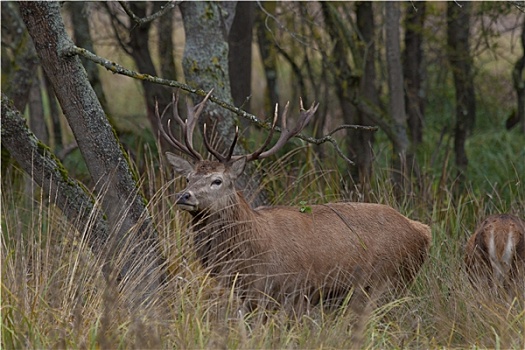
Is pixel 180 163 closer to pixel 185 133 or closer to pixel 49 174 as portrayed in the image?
pixel 185 133

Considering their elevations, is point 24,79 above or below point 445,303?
above

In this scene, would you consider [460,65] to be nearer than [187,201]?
No

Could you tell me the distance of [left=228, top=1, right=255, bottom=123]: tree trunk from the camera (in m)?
10.5

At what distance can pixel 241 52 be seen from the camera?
10703 millimetres

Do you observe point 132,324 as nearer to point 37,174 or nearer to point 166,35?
point 37,174

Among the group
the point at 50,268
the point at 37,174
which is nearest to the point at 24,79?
the point at 37,174

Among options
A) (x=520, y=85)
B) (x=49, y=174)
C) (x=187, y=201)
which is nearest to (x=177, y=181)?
(x=187, y=201)

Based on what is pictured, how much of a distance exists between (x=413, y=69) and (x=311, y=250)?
5.35 metres

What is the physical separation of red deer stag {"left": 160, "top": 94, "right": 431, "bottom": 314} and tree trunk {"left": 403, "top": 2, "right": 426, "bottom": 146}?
366cm

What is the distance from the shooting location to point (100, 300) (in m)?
5.16

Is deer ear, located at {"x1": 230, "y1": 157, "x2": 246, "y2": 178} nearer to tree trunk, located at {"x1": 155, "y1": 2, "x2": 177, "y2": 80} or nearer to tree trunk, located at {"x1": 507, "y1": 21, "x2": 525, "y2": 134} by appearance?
tree trunk, located at {"x1": 155, "y1": 2, "x2": 177, "y2": 80}

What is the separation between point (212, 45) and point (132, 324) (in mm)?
3690

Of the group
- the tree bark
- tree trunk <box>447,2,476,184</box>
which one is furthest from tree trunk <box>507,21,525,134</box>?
the tree bark

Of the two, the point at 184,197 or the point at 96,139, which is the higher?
the point at 96,139
